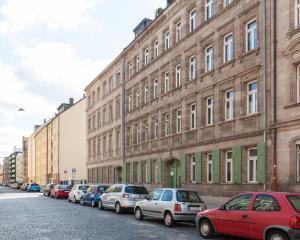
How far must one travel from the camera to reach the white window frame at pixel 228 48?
86.8 ft

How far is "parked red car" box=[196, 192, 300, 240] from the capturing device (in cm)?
1243

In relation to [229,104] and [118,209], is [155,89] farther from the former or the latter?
[118,209]

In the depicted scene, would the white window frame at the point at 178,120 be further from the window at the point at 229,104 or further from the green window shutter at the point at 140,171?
the green window shutter at the point at 140,171

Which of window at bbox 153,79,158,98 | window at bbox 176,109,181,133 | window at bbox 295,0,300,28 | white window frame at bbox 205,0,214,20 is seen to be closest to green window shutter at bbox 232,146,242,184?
window at bbox 295,0,300,28

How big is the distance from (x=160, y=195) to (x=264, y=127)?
601 cm

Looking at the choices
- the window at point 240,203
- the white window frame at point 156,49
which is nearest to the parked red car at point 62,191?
the white window frame at point 156,49

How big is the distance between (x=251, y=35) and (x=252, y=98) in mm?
3091

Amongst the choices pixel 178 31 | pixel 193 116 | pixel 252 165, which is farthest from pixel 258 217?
pixel 178 31

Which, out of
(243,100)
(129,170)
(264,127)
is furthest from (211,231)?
(129,170)

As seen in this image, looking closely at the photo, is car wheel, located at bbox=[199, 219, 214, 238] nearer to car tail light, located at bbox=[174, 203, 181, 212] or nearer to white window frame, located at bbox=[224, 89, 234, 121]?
car tail light, located at bbox=[174, 203, 181, 212]

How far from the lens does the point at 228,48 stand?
26.8 metres

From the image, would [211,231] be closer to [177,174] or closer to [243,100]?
[243,100]

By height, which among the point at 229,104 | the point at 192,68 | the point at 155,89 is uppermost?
the point at 192,68

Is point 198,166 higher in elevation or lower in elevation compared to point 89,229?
higher
